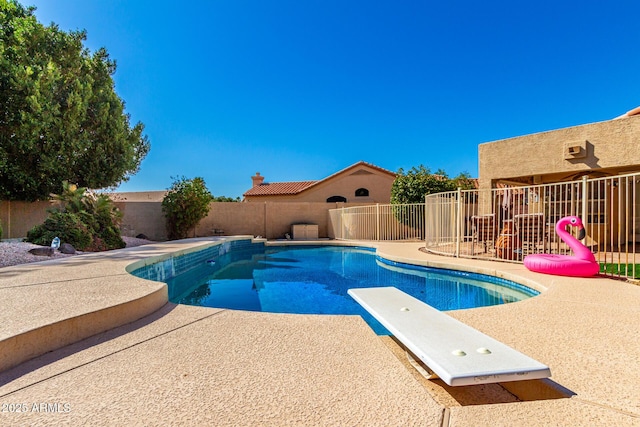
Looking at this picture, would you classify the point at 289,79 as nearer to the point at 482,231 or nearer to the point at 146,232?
the point at 146,232

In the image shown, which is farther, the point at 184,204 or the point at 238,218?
the point at 238,218

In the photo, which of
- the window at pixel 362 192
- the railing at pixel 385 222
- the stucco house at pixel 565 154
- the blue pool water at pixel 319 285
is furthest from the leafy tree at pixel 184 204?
the window at pixel 362 192

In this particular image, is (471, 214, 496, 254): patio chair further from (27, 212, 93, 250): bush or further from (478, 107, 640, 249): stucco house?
(27, 212, 93, 250): bush

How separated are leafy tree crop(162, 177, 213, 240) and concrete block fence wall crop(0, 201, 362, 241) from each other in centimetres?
123

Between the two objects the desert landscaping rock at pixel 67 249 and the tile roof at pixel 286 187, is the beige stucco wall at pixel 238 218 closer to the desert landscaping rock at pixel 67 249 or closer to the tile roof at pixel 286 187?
the desert landscaping rock at pixel 67 249

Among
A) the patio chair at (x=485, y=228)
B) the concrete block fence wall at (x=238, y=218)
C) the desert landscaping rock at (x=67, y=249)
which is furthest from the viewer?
the concrete block fence wall at (x=238, y=218)

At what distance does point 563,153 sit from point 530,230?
10.8ft

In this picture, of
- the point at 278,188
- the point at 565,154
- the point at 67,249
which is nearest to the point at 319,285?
the point at 67,249

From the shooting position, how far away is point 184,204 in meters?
15.4

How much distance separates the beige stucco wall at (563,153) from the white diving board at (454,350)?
8.86m

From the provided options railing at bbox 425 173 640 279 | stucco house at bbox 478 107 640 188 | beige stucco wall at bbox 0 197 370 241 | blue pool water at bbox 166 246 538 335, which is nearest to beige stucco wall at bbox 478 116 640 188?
stucco house at bbox 478 107 640 188

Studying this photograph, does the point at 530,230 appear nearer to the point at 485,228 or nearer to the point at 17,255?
the point at 485,228

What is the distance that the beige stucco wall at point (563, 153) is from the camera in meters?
8.37

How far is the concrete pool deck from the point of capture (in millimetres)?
1701
